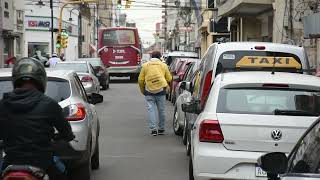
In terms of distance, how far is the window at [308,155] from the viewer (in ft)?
12.5

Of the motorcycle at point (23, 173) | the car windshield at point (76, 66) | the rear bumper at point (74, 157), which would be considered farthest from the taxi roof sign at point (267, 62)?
the car windshield at point (76, 66)

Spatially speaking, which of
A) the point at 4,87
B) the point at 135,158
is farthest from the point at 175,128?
the point at 4,87

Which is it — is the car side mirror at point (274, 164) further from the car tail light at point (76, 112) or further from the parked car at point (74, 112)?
the car tail light at point (76, 112)

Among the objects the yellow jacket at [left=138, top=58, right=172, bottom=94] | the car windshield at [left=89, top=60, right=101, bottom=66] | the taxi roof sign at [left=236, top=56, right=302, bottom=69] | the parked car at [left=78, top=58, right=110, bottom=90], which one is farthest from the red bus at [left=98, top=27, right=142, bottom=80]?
the taxi roof sign at [left=236, top=56, right=302, bottom=69]

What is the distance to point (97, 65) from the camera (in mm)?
29328

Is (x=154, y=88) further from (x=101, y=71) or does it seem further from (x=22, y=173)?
(x=101, y=71)

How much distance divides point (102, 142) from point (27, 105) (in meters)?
7.92

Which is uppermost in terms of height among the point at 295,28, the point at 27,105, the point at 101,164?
the point at 295,28

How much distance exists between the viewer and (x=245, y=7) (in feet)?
91.2

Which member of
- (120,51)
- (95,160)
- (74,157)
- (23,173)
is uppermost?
(120,51)

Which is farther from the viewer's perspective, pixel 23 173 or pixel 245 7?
pixel 245 7

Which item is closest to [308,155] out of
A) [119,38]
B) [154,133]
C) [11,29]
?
[154,133]

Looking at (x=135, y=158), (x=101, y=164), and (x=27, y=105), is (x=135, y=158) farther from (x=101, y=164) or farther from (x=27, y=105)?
(x=27, y=105)

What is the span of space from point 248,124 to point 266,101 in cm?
50
